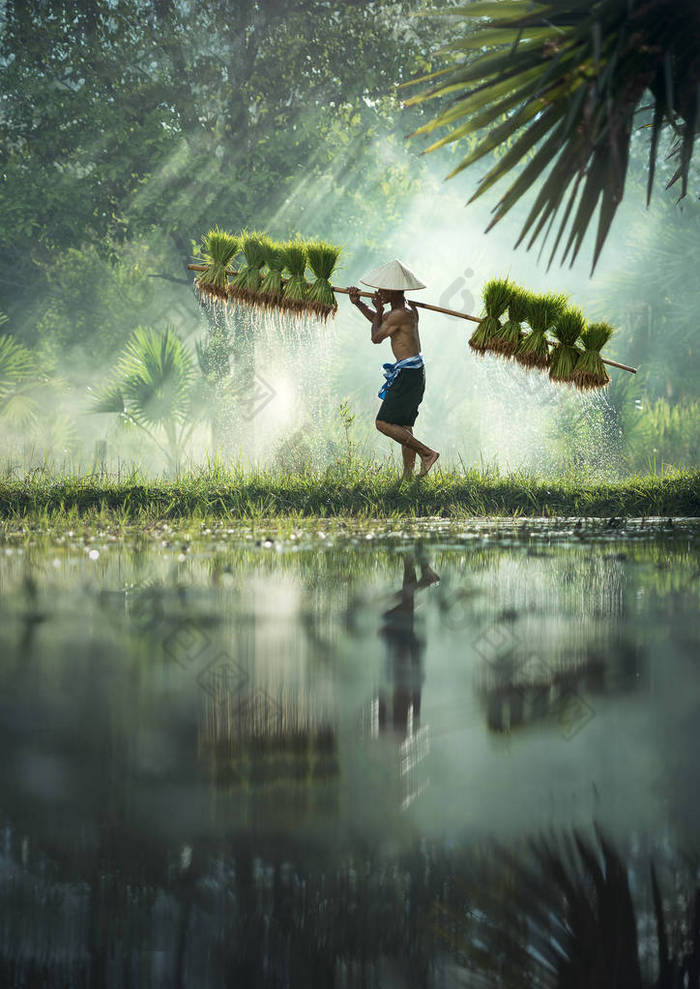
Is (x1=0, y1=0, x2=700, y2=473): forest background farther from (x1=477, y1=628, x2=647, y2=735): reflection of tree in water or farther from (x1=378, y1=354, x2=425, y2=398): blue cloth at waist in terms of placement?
(x1=477, y1=628, x2=647, y2=735): reflection of tree in water

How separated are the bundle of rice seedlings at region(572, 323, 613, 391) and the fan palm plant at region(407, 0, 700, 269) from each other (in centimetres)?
473

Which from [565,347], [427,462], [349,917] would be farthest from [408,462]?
[349,917]

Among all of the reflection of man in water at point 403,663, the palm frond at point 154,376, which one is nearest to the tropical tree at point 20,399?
the palm frond at point 154,376

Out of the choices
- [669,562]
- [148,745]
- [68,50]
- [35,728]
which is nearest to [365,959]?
[148,745]

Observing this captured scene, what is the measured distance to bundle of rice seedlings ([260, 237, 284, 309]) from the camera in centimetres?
1002

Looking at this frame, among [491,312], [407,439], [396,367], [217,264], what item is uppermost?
[217,264]

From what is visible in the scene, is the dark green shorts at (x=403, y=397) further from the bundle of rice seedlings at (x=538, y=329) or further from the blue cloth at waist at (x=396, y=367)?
the bundle of rice seedlings at (x=538, y=329)

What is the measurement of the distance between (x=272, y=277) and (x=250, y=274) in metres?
0.21

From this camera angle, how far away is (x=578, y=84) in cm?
516

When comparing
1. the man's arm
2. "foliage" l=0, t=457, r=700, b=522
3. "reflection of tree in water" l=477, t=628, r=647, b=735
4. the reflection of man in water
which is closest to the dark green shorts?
the man's arm

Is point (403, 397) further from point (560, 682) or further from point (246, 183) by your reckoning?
point (246, 183)

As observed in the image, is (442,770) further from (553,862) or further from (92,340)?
(92,340)

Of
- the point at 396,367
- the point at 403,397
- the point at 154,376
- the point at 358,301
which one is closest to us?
the point at 358,301

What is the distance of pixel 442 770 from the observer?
2.68m
